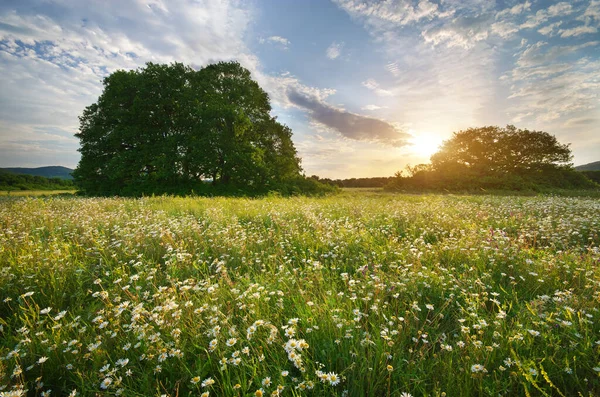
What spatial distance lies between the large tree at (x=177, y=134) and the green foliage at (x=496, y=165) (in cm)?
1698

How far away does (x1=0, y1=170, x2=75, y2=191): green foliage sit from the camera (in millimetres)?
48938

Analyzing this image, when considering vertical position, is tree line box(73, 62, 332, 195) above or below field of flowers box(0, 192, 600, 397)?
above

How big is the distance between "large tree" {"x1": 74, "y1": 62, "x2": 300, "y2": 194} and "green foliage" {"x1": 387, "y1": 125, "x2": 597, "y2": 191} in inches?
668

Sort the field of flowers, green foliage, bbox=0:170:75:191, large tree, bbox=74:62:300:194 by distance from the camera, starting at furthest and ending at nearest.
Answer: green foliage, bbox=0:170:75:191 < large tree, bbox=74:62:300:194 < the field of flowers

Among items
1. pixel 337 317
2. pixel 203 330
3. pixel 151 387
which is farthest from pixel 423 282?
pixel 151 387

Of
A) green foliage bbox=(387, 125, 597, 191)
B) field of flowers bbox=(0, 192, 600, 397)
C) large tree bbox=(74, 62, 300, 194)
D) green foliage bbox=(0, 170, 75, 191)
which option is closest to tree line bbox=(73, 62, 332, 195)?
large tree bbox=(74, 62, 300, 194)

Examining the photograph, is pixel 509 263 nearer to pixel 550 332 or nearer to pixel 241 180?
pixel 550 332

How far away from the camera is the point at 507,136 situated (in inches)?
1377

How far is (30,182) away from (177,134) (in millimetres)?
53036

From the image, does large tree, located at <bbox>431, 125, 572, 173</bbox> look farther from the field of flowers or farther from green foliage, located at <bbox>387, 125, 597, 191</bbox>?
the field of flowers

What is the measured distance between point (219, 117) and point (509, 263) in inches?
937

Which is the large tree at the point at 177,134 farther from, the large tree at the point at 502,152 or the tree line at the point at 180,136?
the large tree at the point at 502,152

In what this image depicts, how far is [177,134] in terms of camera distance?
25188 millimetres

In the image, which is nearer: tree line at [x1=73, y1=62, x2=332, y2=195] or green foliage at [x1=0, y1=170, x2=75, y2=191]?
tree line at [x1=73, y1=62, x2=332, y2=195]
